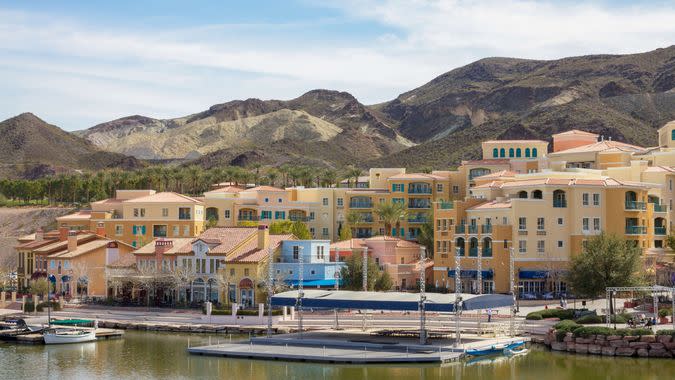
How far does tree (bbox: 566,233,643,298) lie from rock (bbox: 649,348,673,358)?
41.4 feet

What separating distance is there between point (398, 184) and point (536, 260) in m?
28.9

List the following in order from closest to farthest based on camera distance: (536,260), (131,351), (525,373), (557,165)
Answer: (525,373)
(131,351)
(536,260)
(557,165)

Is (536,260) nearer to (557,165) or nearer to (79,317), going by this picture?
(557,165)

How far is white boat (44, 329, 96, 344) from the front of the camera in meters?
70.6

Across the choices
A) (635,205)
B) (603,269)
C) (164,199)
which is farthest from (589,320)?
(164,199)

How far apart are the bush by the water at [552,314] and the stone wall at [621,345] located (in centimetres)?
902

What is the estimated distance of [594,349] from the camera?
6147cm

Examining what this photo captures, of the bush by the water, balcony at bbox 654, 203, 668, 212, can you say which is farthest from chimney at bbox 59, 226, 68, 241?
balcony at bbox 654, 203, 668, 212

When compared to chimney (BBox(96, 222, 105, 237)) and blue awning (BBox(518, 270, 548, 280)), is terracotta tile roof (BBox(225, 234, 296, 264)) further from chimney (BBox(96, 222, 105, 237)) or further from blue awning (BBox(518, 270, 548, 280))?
chimney (BBox(96, 222, 105, 237))

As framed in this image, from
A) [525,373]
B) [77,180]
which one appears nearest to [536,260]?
[525,373]

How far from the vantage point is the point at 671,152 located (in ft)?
352

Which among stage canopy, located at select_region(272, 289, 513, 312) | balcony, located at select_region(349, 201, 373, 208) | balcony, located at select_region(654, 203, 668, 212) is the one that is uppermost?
balcony, located at select_region(349, 201, 373, 208)

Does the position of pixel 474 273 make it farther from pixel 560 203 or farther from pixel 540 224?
pixel 560 203

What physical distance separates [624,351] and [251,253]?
114 ft
